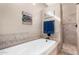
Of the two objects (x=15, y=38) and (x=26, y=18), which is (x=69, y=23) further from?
(x=15, y=38)

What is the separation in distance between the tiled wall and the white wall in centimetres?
4

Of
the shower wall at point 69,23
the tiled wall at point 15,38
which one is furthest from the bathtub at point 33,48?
the shower wall at point 69,23

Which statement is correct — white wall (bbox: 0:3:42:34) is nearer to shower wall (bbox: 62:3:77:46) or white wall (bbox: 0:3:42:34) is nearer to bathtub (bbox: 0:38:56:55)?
bathtub (bbox: 0:38:56:55)

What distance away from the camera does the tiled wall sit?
3.52 ft

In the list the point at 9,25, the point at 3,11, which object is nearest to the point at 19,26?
the point at 9,25

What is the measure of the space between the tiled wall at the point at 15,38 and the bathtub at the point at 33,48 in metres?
0.04

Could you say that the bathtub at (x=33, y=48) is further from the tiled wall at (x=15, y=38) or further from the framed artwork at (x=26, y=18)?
the framed artwork at (x=26, y=18)

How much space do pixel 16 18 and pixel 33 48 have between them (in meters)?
0.35

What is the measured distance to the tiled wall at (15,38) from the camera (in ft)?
3.52

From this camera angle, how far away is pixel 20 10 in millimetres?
1126

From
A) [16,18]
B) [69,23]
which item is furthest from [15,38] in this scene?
[69,23]

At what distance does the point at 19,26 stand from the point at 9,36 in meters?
0.14

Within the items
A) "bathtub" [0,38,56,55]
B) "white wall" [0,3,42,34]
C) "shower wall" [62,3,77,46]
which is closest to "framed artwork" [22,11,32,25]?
"white wall" [0,3,42,34]
